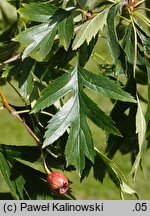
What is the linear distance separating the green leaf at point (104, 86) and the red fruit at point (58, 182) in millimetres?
191

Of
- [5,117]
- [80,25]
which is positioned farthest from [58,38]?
[5,117]

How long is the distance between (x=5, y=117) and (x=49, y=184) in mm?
2600

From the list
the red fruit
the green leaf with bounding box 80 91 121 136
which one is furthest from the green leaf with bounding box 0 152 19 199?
the green leaf with bounding box 80 91 121 136

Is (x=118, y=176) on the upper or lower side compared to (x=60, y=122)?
lower

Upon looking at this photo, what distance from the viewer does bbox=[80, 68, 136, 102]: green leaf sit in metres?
1.13

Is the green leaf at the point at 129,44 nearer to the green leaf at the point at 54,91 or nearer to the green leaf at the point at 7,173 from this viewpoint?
the green leaf at the point at 54,91

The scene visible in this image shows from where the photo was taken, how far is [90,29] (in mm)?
1110

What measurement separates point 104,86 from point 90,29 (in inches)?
4.8

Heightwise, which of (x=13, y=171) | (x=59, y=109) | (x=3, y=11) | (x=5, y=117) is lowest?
(x=5, y=117)

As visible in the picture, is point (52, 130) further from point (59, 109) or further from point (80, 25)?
point (80, 25)

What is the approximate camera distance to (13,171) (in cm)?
124

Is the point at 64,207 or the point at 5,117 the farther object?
the point at 5,117

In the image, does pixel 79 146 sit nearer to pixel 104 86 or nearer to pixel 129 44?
pixel 104 86

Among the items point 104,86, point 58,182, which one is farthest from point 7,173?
point 104,86
